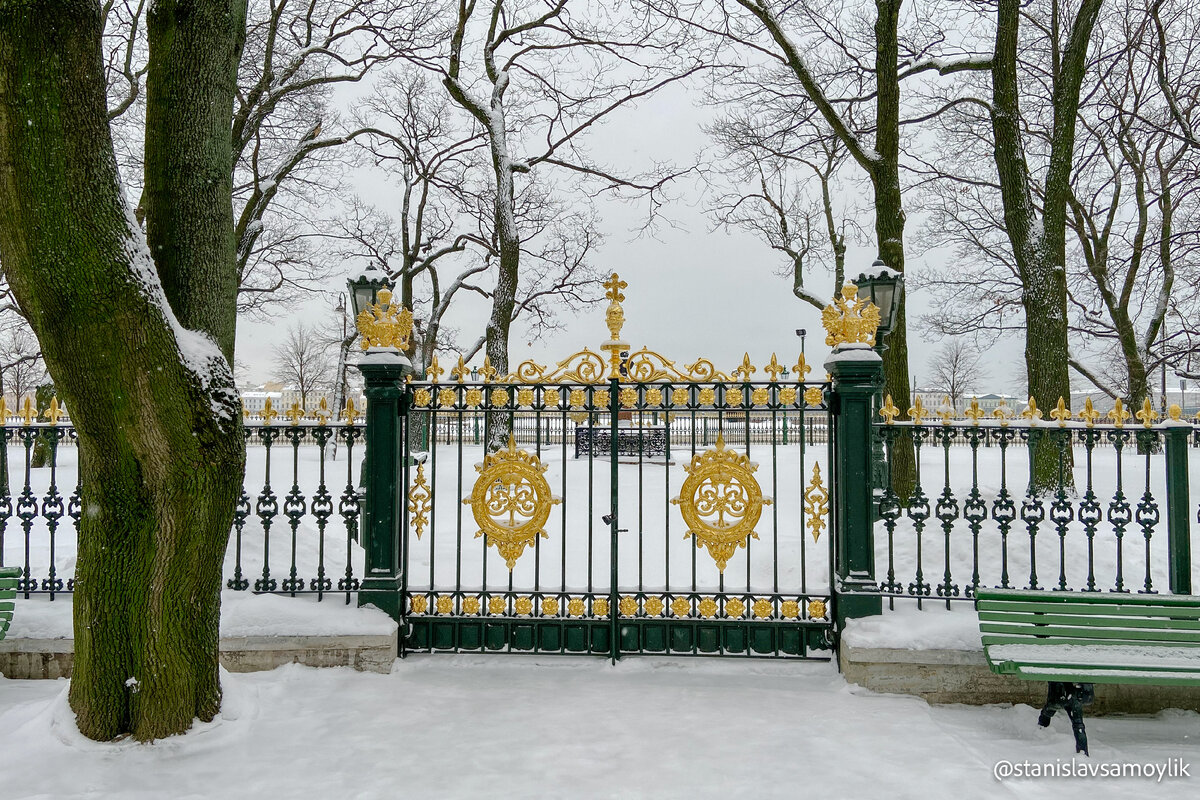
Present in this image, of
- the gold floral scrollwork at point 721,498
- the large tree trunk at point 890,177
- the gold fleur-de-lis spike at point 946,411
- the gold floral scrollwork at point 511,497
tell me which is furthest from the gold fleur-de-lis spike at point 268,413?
the large tree trunk at point 890,177

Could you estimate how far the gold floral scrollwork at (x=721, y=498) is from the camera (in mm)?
5324

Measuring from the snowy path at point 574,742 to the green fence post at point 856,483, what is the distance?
2.07 ft

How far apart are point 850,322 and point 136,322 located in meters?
4.71

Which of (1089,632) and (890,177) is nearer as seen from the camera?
(1089,632)

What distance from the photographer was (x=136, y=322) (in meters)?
3.64

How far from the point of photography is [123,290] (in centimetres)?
362

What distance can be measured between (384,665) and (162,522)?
2.07 m

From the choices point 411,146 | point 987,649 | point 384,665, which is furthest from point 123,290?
point 411,146

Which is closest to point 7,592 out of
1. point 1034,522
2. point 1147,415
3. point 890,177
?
point 1034,522

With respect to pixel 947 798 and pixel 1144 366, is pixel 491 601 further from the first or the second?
pixel 1144 366

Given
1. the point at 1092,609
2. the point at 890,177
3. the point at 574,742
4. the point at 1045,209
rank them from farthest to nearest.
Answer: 1. the point at 1045,209
2. the point at 890,177
3. the point at 1092,609
4. the point at 574,742

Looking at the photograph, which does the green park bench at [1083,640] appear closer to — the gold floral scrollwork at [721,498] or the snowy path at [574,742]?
the snowy path at [574,742]

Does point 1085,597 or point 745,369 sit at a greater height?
point 745,369

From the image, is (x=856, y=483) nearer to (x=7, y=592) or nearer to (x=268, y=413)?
(x=268, y=413)
